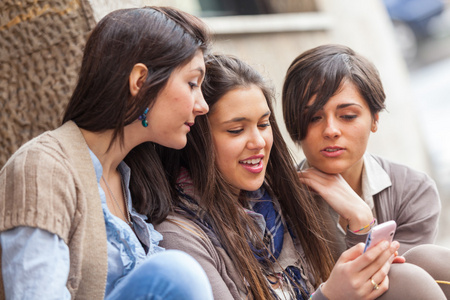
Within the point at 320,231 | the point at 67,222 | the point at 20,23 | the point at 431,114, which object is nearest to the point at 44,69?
the point at 20,23

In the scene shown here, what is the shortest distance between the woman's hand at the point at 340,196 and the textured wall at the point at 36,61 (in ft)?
3.58

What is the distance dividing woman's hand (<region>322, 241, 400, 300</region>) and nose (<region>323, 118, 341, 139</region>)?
1.80 feet

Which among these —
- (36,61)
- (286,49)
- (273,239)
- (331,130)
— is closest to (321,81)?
(331,130)

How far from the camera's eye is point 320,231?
252 cm

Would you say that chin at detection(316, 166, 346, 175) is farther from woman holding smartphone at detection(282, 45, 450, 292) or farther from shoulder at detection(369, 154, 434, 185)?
shoulder at detection(369, 154, 434, 185)

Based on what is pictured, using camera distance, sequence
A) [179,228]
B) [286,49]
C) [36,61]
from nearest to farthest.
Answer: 1. [179,228]
2. [36,61]
3. [286,49]

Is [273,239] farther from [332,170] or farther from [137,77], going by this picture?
[137,77]

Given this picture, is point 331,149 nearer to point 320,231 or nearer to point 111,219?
point 320,231

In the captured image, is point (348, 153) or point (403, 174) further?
point (403, 174)

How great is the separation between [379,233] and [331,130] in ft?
1.89

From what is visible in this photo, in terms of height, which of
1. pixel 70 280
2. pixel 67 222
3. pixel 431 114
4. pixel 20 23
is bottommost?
pixel 431 114

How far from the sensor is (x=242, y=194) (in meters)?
2.48

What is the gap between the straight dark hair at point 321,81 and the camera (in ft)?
8.26

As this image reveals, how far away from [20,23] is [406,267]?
1.82 metres
